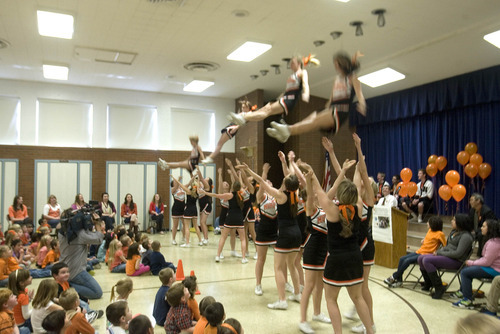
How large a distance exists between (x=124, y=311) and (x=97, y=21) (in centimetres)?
557

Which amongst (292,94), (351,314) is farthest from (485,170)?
(292,94)

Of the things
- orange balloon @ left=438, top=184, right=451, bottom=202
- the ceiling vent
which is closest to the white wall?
the ceiling vent

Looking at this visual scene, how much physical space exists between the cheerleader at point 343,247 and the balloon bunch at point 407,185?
687cm

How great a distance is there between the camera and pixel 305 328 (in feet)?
13.1

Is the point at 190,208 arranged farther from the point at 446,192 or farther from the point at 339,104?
the point at 339,104

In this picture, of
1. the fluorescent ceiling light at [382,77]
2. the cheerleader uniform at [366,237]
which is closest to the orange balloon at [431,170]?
the fluorescent ceiling light at [382,77]

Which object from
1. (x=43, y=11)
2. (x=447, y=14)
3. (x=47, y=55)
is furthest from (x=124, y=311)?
(x=47, y=55)

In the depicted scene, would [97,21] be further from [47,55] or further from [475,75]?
[475,75]

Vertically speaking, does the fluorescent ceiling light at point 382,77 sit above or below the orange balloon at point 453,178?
above

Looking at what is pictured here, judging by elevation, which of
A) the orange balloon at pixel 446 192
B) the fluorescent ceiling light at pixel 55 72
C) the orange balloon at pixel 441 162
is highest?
the fluorescent ceiling light at pixel 55 72

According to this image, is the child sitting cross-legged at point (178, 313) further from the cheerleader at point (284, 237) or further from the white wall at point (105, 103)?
the white wall at point (105, 103)

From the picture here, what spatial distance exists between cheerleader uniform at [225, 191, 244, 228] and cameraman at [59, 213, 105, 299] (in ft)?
8.97

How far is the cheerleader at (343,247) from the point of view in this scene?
3285 millimetres

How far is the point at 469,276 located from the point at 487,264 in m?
0.27
